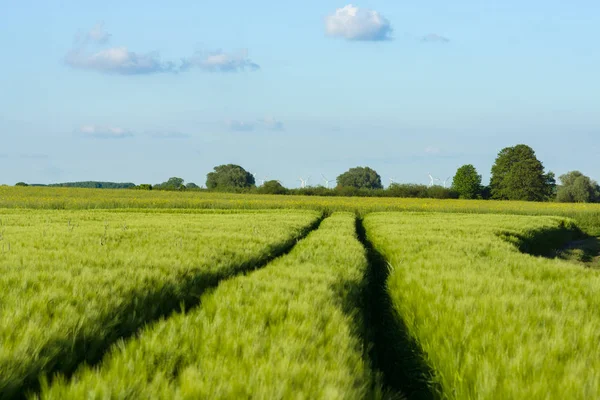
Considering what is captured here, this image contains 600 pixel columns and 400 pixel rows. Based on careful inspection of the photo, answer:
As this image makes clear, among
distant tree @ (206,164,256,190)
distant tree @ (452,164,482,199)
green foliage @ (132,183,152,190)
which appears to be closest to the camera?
green foliage @ (132,183,152,190)

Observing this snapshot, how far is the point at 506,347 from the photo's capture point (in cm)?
380

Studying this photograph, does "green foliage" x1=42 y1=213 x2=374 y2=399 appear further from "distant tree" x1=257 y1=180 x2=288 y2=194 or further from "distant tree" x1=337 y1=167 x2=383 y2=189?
"distant tree" x1=337 y1=167 x2=383 y2=189

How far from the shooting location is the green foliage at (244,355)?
2.58 m

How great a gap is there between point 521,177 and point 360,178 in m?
59.9

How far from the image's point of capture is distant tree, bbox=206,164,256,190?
134250 mm

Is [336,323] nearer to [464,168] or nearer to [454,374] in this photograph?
[454,374]

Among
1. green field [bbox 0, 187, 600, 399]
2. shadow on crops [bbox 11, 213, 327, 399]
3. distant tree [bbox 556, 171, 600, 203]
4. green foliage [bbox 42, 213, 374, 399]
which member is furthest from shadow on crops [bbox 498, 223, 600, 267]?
distant tree [bbox 556, 171, 600, 203]

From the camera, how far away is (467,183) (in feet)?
307

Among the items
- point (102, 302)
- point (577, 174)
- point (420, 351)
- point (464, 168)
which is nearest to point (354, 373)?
point (420, 351)

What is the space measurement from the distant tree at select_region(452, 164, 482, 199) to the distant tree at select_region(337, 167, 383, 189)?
149 feet

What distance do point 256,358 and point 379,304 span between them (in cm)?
Answer: 515

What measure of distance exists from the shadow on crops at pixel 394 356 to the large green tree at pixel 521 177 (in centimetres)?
8509

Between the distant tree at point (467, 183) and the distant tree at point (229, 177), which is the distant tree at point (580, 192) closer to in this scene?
the distant tree at point (467, 183)

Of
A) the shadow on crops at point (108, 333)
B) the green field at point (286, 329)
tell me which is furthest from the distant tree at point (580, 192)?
the shadow on crops at point (108, 333)
